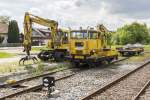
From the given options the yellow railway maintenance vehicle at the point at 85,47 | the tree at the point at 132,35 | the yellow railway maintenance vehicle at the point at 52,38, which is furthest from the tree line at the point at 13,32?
the yellow railway maintenance vehicle at the point at 85,47

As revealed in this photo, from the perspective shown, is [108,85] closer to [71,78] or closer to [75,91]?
[75,91]

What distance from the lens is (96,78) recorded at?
785 inches

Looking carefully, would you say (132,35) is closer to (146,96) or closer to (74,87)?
(74,87)

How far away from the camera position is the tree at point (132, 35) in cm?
9900

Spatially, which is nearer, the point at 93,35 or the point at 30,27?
the point at 93,35

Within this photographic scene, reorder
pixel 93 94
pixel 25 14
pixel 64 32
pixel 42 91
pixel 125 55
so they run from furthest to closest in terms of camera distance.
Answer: pixel 125 55 < pixel 64 32 < pixel 25 14 < pixel 42 91 < pixel 93 94

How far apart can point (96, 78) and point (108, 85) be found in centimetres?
351

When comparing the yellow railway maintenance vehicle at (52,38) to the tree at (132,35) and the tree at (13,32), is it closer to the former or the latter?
the tree at (13,32)

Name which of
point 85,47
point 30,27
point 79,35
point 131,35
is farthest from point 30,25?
point 131,35

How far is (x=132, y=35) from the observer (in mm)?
100875

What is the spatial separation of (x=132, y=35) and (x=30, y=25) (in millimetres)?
73032

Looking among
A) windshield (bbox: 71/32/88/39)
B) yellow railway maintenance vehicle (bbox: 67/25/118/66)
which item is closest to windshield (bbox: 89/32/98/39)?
yellow railway maintenance vehicle (bbox: 67/25/118/66)

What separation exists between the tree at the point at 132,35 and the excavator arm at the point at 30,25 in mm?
66506

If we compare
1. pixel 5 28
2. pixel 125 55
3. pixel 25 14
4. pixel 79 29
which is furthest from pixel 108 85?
pixel 5 28
